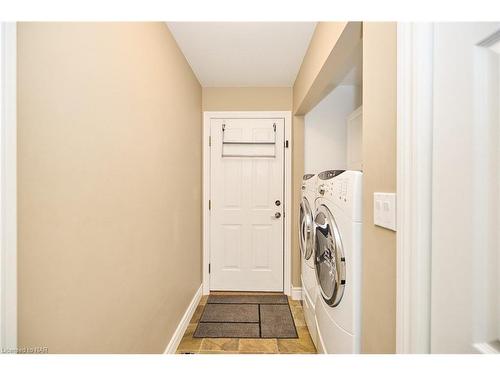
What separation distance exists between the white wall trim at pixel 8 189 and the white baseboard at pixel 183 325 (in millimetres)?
1417

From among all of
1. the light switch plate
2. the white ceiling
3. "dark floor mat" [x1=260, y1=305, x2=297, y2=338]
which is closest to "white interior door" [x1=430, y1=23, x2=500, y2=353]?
the light switch plate

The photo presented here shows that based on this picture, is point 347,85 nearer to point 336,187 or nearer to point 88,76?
point 336,187

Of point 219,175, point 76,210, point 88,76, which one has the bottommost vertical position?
point 76,210

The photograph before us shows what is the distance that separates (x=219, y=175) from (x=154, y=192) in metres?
1.42

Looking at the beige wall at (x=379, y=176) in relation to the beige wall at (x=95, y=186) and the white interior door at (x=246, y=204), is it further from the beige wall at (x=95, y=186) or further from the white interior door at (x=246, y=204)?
the white interior door at (x=246, y=204)

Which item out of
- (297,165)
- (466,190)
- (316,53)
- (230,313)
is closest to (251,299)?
(230,313)

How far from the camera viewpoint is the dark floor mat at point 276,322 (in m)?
2.19

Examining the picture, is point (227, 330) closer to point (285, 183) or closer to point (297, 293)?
point (297, 293)

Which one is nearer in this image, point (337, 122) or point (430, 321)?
point (430, 321)

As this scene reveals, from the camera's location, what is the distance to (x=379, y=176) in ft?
3.02

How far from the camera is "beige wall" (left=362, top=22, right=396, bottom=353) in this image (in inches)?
33.0
